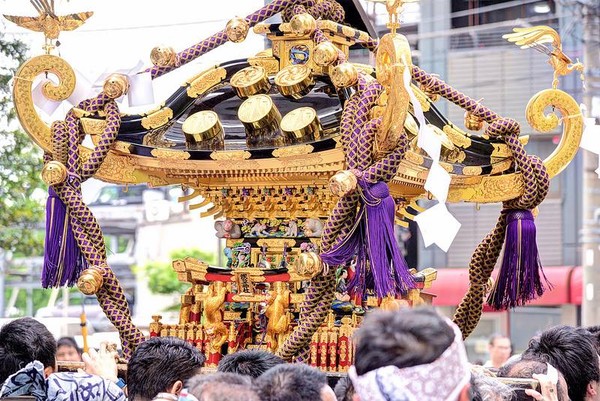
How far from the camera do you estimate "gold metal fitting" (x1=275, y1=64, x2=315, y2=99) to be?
19.2ft

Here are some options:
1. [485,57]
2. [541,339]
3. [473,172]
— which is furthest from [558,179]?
[541,339]

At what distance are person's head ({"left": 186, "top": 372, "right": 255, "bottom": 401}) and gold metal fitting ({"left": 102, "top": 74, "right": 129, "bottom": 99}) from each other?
9.81 ft

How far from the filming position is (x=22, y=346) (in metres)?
5.24

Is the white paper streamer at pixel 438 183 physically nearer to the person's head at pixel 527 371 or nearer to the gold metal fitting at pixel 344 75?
the gold metal fitting at pixel 344 75

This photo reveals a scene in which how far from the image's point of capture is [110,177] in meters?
6.34

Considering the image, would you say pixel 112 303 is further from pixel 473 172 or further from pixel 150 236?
pixel 150 236

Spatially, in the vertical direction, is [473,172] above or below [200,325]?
above

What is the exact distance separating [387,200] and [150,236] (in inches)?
1053

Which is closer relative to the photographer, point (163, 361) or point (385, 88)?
point (163, 361)

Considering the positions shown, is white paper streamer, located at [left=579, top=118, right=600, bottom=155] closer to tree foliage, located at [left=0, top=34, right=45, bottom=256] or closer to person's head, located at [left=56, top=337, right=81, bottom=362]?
person's head, located at [left=56, top=337, right=81, bottom=362]

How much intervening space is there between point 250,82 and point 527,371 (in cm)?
229

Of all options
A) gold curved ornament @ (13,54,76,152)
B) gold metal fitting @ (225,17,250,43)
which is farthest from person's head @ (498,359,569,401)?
gold curved ornament @ (13,54,76,152)

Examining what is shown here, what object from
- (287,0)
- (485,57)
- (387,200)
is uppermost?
(485,57)

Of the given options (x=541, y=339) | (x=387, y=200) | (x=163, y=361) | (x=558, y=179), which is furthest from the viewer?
(x=558, y=179)
